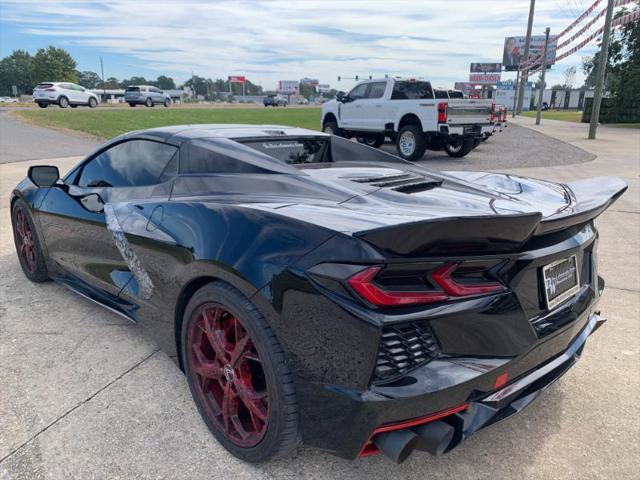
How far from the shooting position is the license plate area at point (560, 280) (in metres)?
2.06

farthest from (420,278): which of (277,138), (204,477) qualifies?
(277,138)

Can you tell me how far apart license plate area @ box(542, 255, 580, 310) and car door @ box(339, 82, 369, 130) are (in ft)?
41.9

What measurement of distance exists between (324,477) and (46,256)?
295 centimetres

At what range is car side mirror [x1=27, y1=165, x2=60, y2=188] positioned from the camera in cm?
371

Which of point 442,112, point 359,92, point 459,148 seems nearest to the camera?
point 442,112

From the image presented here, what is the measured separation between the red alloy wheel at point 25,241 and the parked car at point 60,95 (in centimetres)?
3391

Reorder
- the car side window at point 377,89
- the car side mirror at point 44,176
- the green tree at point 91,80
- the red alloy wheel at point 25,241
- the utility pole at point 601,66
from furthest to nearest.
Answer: the green tree at point 91,80 → the utility pole at point 601,66 → the car side window at point 377,89 → the red alloy wheel at point 25,241 → the car side mirror at point 44,176

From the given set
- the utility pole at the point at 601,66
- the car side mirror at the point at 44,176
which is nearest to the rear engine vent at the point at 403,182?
the car side mirror at the point at 44,176

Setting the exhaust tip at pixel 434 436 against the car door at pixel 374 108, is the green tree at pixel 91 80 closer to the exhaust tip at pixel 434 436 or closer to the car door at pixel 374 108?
the car door at pixel 374 108

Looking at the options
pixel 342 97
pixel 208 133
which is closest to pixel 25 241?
pixel 208 133

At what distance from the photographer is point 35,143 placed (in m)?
15.9

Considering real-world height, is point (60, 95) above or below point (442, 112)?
above

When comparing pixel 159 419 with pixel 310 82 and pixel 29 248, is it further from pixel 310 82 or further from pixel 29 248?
pixel 310 82

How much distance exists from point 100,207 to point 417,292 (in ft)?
7.42
